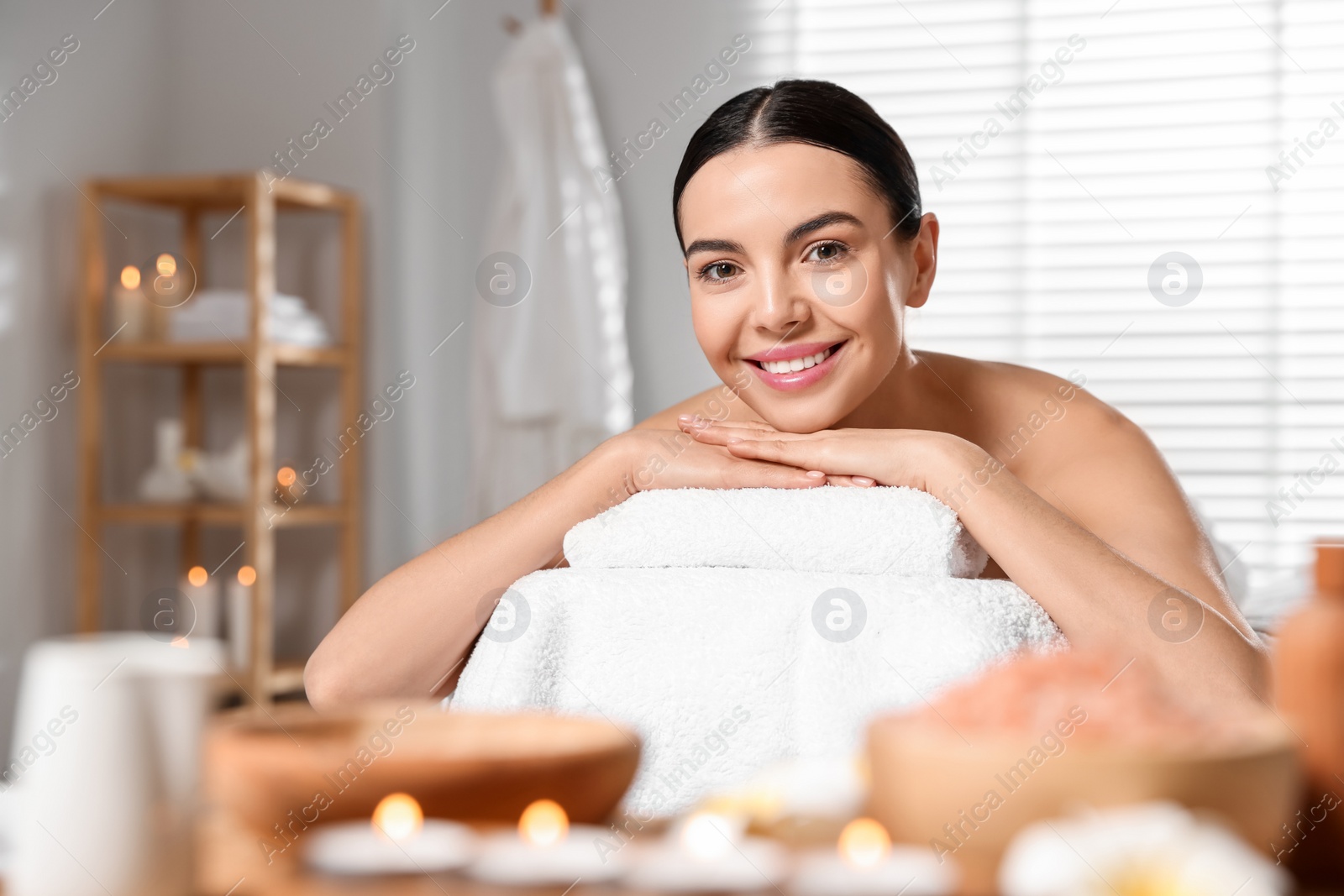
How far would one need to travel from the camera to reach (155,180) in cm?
261

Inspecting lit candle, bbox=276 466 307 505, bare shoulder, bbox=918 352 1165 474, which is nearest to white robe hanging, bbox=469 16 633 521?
lit candle, bbox=276 466 307 505

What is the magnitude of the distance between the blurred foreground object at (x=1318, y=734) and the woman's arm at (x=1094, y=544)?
376 mm

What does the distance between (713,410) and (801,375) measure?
7.9 inches

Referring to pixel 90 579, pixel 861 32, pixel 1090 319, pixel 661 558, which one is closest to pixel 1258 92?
pixel 1090 319

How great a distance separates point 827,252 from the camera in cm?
102

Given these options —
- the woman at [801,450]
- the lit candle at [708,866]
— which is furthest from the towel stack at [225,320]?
the lit candle at [708,866]

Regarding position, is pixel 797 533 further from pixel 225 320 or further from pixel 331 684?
pixel 225 320

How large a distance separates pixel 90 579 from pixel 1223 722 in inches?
106

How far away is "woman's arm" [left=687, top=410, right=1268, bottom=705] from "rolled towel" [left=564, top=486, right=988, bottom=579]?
5 cm

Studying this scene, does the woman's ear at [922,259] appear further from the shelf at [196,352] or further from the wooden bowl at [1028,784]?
the shelf at [196,352]

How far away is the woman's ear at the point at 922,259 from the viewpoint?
1178 mm

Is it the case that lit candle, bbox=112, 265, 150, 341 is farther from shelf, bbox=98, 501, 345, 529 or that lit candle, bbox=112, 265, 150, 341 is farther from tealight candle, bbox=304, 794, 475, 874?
tealight candle, bbox=304, 794, 475, 874

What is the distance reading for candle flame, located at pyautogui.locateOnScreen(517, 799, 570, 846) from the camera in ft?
1.46

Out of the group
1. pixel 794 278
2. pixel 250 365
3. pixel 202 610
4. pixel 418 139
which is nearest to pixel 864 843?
pixel 794 278
